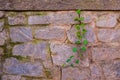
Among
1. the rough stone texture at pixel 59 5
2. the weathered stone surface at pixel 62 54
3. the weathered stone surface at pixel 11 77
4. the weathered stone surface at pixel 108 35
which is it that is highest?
the rough stone texture at pixel 59 5

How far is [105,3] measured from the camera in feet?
6.87

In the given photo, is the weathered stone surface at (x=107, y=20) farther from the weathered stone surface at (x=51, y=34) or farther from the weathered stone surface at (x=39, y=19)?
the weathered stone surface at (x=39, y=19)

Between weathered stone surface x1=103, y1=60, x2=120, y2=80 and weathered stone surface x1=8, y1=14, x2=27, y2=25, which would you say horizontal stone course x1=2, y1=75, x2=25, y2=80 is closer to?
weathered stone surface x1=8, y1=14, x2=27, y2=25

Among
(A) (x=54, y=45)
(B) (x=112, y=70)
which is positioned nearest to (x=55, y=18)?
(A) (x=54, y=45)

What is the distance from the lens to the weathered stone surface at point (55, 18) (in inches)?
85.5

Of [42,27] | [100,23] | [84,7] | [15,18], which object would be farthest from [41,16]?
[100,23]

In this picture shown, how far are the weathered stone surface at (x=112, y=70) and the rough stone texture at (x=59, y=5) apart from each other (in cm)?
51

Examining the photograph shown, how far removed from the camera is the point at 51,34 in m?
2.22

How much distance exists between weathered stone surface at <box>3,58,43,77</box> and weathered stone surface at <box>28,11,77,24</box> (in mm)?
414

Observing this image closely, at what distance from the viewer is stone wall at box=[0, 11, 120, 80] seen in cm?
214

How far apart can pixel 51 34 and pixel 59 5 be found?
283 millimetres

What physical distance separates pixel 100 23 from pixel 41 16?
22.0 inches

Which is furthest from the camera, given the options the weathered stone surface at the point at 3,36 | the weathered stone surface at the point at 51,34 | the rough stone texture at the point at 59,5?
the weathered stone surface at the point at 3,36

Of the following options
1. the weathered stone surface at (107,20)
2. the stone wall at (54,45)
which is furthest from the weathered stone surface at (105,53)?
the weathered stone surface at (107,20)
